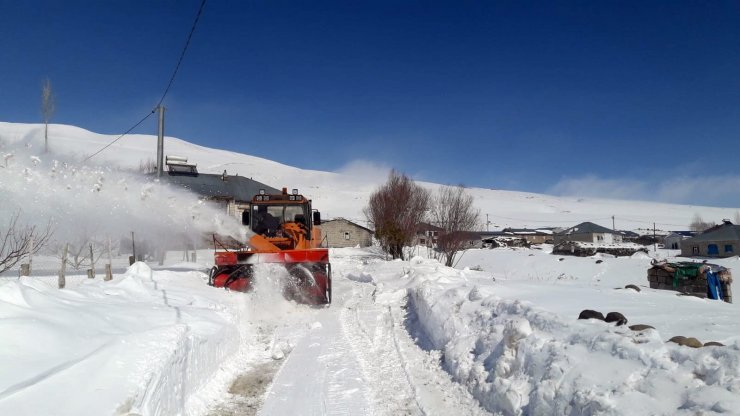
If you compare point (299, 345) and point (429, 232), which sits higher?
point (429, 232)

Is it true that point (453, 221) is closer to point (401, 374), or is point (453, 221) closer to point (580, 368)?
point (401, 374)

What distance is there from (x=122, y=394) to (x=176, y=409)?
117cm

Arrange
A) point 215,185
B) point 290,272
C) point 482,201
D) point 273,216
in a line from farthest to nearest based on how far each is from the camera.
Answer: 1. point 482,201
2. point 215,185
3. point 273,216
4. point 290,272

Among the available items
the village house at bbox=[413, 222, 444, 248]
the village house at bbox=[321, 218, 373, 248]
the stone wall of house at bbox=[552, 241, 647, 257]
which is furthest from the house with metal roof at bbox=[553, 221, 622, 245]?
the village house at bbox=[413, 222, 444, 248]

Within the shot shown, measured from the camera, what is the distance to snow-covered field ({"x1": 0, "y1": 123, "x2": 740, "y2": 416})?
4.00 m

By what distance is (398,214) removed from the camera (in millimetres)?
33969

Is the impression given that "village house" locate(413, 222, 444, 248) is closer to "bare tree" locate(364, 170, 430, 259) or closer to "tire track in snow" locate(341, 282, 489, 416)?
"bare tree" locate(364, 170, 430, 259)

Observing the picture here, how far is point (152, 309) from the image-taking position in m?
7.59

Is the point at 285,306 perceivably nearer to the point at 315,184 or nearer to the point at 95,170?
the point at 95,170

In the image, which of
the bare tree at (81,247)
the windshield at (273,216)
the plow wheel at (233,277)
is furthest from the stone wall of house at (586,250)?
the bare tree at (81,247)

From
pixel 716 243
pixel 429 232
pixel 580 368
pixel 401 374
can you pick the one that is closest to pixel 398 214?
pixel 429 232

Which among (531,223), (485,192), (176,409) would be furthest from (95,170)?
(485,192)

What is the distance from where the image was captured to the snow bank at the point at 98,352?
3.66 meters

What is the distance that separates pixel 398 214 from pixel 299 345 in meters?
25.5
